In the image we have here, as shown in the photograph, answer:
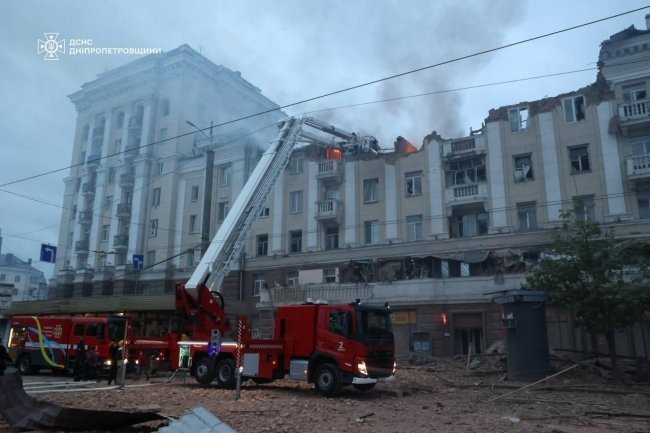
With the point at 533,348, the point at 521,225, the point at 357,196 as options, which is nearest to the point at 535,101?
the point at 521,225

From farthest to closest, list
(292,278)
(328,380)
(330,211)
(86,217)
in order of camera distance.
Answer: (86,217), (292,278), (330,211), (328,380)

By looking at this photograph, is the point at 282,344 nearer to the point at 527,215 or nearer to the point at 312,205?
the point at 527,215

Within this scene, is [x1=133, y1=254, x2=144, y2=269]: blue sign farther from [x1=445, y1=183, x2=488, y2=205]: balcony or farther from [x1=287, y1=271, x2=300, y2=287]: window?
[x1=445, y1=183, x2=488, y2=205]: balcony

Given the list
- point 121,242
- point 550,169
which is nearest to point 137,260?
point 121,242

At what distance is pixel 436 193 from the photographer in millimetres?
34656

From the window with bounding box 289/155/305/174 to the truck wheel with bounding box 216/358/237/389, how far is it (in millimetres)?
23116

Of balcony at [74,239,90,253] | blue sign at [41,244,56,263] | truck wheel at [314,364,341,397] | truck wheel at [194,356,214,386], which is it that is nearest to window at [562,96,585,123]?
truck wheel at [314,364,341,397]

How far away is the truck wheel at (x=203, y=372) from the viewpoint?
1991 centimetres

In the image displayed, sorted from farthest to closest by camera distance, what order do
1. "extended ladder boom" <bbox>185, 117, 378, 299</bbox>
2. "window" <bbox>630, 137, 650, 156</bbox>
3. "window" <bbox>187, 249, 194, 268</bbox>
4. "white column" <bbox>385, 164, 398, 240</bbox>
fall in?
1. "window" <bbox>187, 249, 194, 268</bbox>
2. "white column" <bbox>385, 164, 398, 240</bbox>
3. "window" <bbox>630, 137, 650, 156</bbox>
4. "extended ladder boom" <bbox>185, 117, 378, 299</bbox>

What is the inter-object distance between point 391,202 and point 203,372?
19832 millimetres

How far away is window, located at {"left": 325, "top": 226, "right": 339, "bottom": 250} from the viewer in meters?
38.3

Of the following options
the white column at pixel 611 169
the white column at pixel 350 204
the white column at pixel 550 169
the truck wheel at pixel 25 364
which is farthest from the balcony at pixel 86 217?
the white column at pixel 611 169

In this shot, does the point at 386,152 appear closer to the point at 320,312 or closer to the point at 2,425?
the point at 320,312

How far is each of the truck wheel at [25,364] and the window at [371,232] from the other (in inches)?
824
